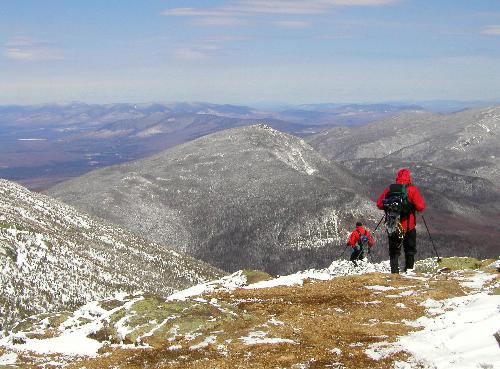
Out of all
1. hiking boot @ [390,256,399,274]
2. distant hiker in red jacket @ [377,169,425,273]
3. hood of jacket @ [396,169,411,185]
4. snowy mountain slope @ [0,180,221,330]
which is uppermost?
hood of jacket @ [396,169,411,185]

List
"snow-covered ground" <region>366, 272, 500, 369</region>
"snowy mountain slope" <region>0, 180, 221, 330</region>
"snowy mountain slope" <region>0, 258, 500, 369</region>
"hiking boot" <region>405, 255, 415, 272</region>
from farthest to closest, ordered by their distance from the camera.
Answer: "snowy mountain slope" <region>0, 180, 221, 330</region>
"hiking boot" <region>405, 255, 415, 272</region>
"snowy mountain slope" <region>0, 258, 500, 369</region>
"snow-covered ground" <region>366, 272, 500, 369</region>

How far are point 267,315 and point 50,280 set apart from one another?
2845 inches

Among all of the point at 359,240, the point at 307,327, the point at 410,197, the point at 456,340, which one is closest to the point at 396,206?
the point at 410,197

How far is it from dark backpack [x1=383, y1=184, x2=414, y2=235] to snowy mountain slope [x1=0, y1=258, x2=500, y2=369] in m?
3.18

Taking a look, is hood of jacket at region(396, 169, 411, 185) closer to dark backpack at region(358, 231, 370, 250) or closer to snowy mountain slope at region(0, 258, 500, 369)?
snowy mountain slope at region(0, 258, 500, 369)

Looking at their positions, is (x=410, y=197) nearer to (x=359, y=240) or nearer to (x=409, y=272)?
(x=409, y=272)

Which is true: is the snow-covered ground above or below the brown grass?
above

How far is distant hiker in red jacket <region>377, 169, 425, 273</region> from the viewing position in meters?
29.5

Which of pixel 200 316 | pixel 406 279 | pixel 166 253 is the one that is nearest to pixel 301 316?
pixel 200 316

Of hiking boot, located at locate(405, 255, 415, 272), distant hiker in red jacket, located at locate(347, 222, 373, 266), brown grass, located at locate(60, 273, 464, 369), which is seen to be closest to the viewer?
brown grass, located at locate(60, 273, 464, 369)

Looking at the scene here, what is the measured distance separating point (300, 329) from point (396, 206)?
11.5m

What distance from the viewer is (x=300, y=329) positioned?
68.3ft

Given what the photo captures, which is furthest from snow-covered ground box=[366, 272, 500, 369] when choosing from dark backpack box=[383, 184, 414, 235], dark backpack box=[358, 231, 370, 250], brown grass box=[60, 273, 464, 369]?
dark backpack box=[358, 231, 370, 250]

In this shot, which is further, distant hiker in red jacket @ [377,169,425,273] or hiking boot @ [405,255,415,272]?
hiking boot @ [405,255,415,272]
